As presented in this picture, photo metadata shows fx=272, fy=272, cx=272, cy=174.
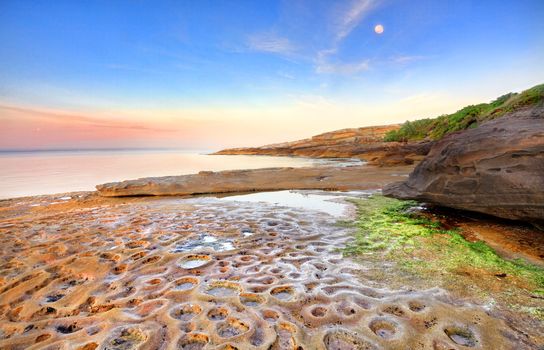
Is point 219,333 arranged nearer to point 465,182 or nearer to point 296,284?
point 296,284

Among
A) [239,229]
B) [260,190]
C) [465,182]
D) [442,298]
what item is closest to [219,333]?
[442,298]

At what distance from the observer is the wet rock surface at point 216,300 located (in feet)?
7.47

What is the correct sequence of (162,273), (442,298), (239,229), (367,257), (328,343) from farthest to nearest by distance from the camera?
(239,229) → (367,257) → (162,273) → (442,298) → (328,343)

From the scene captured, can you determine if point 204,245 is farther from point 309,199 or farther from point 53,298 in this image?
point 309,199

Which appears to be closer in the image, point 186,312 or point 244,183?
point 186,312

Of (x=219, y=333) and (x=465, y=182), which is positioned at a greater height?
(x=465, y=182)

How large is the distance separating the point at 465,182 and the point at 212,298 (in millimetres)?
4973

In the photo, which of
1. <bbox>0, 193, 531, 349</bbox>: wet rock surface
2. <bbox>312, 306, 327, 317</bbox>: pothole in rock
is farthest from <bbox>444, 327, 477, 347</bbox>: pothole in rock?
<bbox>312, 306, 327, 317</bbox>: pothole in rock

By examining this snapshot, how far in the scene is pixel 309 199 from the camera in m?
8.69

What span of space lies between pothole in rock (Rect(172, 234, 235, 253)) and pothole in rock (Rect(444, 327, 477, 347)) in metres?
3.04

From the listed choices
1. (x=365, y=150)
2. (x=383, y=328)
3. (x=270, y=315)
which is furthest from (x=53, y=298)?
(x=365, y=150)

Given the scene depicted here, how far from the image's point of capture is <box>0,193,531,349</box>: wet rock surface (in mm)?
2277

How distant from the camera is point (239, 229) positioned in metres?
5.50

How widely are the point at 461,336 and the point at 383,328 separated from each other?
2.00ft
